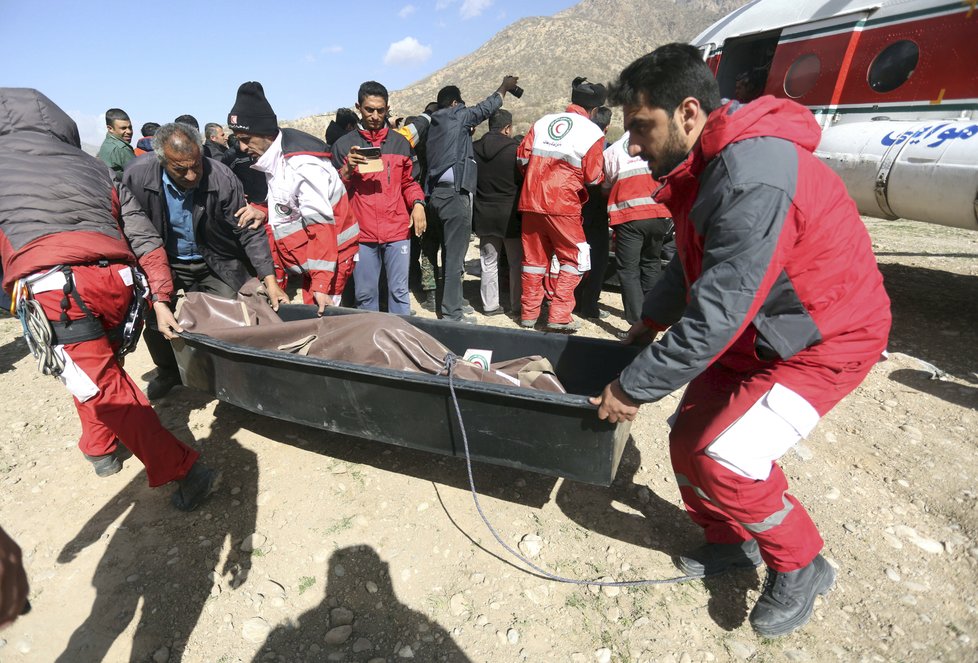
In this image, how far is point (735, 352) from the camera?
194 cm

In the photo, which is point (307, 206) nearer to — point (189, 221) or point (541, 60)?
point (189, 221)

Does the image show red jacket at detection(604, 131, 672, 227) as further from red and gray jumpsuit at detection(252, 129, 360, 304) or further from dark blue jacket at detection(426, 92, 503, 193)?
red and gray jumpsuit at detection(252, 129, 360, 304)

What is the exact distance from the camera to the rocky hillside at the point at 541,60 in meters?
42.2

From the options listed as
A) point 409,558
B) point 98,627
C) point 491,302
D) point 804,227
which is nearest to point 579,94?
point 491,302

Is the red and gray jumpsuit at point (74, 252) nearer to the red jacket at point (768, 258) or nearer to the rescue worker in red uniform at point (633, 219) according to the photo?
the red jacket at point (768, 258)

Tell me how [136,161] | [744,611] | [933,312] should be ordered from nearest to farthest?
[744,611] → [136,161] → [933,312]

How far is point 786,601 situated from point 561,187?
324 centimetres

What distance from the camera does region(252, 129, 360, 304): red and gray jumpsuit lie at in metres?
3.45

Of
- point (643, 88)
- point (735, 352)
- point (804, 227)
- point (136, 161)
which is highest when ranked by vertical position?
point (643, 88)

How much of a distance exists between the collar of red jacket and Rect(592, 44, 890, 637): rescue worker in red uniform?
8.96 ft

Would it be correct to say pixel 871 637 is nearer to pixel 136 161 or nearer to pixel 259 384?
pixel 259 384

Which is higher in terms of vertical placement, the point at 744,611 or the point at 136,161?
the point at 136,161

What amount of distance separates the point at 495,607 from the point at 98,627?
66.8 inches

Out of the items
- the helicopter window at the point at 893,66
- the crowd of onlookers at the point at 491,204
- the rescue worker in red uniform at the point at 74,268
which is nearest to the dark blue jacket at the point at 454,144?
the crowd of onlookers at the point at 491,204
